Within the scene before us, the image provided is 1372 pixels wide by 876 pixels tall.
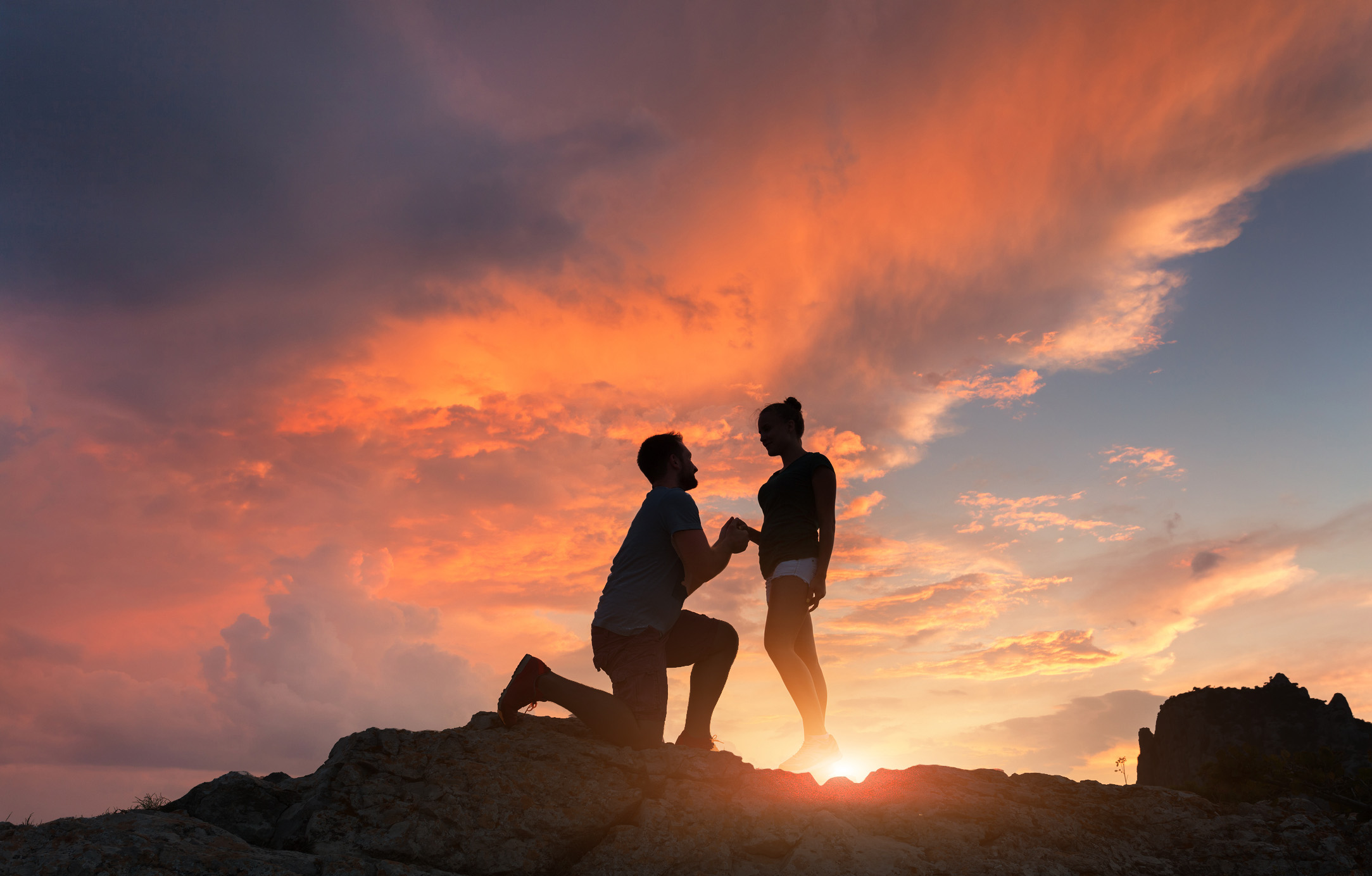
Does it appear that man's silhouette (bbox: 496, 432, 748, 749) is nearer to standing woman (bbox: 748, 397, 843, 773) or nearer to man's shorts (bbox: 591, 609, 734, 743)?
man's shorts (bbox: 591, 609, 734, 743)

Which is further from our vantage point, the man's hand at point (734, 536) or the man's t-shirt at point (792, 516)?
the man's t-shirt at point (792, 516)

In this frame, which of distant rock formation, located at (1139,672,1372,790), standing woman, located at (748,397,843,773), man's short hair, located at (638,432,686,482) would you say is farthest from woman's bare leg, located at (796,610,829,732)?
distant rock formation, located at (1139,672,1372,790)

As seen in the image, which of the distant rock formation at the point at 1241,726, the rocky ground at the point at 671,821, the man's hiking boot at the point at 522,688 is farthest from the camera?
the distant rock formation at the point at 1241,726

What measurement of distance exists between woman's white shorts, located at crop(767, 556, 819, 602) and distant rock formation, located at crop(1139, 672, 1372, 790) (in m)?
26.3

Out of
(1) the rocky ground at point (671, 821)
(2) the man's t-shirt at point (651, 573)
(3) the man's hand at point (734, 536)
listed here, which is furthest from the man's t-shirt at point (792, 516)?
(1) the rocky ground at point (671, 821)

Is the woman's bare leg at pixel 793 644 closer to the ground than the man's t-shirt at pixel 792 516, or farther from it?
closer to the ground

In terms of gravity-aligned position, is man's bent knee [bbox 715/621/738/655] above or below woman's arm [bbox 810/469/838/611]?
below

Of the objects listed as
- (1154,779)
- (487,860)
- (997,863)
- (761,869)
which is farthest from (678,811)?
(1154,779)

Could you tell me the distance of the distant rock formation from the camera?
1095 inches

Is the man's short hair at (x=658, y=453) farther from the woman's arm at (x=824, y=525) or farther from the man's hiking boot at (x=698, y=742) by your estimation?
the man's hiking boot at (x=698, y=742)

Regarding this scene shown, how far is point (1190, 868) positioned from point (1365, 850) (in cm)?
123

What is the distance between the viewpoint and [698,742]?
6.43 meters

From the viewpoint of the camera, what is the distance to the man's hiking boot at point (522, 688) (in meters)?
5.70

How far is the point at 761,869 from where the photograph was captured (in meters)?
4.84
